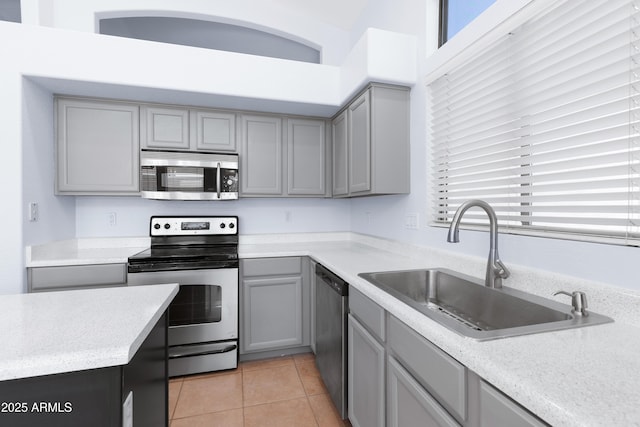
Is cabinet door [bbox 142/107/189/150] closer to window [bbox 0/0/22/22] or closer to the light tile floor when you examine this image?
window [bbox 0/0/22/22]

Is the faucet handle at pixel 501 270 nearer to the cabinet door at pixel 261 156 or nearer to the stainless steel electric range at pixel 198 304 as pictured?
the stainless steel electric range at pixel 198 304

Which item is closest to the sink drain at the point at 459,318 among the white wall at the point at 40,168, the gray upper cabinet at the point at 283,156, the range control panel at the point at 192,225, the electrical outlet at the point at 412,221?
the electrical outlet at the point at 412,221

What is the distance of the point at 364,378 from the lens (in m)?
1.47

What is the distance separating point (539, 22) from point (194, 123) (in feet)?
8.13

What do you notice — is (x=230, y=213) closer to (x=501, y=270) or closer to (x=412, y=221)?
(x=412, y=221)

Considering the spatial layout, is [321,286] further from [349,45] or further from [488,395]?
[349,45]

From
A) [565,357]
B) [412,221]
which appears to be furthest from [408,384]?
[412,221]

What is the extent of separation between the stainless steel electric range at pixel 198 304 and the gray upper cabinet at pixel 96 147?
27.0 inches

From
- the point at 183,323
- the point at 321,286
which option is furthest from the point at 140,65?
the point at 321,286

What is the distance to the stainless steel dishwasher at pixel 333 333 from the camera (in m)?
1.72

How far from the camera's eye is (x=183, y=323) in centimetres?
229

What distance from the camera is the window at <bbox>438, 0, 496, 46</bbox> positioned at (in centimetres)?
182

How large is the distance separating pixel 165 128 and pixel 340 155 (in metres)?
1.54

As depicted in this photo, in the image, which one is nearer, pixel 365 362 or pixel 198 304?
pixel 365 362
